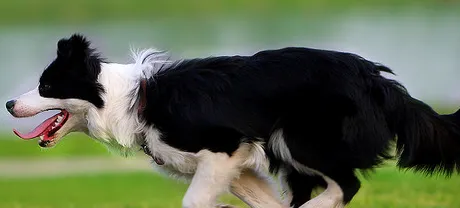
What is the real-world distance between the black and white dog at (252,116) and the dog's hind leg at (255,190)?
18cm

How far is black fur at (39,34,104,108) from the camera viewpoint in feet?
22.3

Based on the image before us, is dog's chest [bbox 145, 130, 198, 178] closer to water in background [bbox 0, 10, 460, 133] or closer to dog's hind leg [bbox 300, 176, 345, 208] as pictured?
dog's hind leg [bbox 300, 176, 345, 208]

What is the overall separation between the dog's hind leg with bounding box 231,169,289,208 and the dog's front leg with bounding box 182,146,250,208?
353mm

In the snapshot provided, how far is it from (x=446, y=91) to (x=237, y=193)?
13.0 metres

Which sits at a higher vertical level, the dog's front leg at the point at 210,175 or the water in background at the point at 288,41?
the dog's front leg at the point at 210,175

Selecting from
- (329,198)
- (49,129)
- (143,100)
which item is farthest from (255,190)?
(49,129)

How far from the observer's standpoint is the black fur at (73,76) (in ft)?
22.3

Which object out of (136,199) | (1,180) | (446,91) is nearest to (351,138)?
(136,199)

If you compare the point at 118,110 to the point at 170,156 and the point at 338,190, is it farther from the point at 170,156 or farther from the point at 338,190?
the point at 338,190

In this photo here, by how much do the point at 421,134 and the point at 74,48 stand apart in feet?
8.13

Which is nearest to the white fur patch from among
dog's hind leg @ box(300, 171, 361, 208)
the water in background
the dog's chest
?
dog's hind leg @ box(300, 171, 361, 208)

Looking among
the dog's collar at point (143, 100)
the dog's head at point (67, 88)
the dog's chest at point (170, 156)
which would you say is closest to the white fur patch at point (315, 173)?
the dog's chest at point (170, 156)

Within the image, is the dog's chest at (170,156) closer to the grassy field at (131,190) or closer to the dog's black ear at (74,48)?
the dog's black ear at (74,48)

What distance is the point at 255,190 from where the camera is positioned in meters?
7.15
